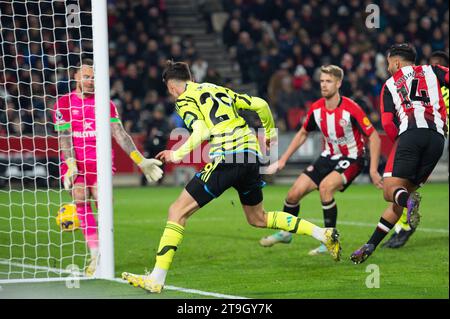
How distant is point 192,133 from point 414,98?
7.76 feet

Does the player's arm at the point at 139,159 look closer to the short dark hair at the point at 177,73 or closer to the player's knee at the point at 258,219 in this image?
the short dark hair at the point at 177,73

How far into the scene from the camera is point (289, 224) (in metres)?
8.02

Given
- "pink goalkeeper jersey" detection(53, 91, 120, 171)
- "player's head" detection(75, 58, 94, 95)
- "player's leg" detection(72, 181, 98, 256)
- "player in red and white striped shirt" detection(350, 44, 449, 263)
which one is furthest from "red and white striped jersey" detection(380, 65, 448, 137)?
"player's leg" detection(72, 181, 98, 256)

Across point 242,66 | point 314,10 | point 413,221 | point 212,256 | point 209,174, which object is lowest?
point 212,256

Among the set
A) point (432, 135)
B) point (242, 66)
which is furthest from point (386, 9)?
point (432, 135)

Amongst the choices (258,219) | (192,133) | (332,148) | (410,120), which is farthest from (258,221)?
(332,148)

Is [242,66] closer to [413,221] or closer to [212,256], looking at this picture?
[212,256]

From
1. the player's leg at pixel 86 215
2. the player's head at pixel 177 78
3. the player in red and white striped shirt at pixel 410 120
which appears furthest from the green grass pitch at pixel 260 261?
the player's head at pixel 177 78

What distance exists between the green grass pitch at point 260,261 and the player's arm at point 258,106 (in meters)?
1.38

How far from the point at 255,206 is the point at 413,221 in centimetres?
141

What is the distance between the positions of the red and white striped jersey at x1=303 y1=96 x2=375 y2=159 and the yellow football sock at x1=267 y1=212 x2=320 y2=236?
2321mm

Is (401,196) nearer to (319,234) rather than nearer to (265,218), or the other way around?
(319,234)

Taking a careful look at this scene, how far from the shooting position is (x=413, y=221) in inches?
309

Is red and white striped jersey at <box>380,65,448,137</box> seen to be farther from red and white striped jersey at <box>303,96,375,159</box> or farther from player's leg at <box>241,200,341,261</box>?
red and white striped jersey at <box>303,96,375,159</box>
